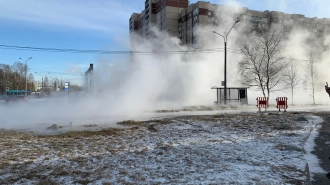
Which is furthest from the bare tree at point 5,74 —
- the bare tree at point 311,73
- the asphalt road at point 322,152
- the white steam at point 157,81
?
the asphalt road at point 322,152

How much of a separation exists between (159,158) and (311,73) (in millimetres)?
30520

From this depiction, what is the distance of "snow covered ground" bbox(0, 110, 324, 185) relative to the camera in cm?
400

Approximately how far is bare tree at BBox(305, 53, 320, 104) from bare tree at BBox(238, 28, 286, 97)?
15.7 feet

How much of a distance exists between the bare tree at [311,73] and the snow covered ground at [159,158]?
2424cm

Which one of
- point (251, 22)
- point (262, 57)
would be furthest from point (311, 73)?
point (251, 22)

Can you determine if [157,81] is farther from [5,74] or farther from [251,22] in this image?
[5,74]

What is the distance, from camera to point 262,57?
82.0 feet

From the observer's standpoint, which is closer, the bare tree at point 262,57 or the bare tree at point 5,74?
the bare tree at point 262,57

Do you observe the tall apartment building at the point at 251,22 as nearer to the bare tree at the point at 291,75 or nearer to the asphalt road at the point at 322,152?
the bare tree at the point at 291,75

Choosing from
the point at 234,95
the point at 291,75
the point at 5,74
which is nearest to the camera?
the point at 234,95

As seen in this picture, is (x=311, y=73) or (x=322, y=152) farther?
(x=311, y=73)

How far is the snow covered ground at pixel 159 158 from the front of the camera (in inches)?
157

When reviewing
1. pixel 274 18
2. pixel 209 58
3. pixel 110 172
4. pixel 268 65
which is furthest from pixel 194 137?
pixel 274 18

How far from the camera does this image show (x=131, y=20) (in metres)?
39.9
